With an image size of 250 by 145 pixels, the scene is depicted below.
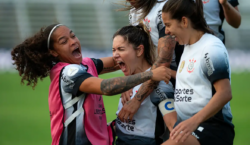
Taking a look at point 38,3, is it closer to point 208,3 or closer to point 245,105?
point 245,105

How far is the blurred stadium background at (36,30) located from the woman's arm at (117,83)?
5573 mm

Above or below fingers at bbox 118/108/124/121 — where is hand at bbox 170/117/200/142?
above

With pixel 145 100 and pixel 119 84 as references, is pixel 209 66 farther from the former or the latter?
pixel 145 100

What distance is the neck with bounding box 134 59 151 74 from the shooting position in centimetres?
445

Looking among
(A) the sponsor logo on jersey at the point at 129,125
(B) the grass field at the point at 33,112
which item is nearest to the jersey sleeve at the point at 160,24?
(A) the sponsor logo on jersey at the point at 129,125

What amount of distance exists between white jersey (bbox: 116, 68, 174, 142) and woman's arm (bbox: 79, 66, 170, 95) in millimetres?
396

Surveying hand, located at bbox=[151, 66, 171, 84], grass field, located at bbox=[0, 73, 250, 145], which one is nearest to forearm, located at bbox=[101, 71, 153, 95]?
hand, located at bbox=[151, 66, 171, 84]

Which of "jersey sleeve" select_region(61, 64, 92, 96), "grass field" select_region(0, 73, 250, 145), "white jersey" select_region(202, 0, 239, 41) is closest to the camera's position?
"jersey sleeve" select_region(61, 64, 92, 96)

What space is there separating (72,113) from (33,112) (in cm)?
811

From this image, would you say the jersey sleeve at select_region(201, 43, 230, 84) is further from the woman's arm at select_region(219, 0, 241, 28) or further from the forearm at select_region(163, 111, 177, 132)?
the woman's arm at select_region(219, 0, 241, 28)

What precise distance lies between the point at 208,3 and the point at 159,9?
829mm

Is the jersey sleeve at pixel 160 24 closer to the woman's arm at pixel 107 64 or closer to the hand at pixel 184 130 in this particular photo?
the woman's arm at pixel 107 64

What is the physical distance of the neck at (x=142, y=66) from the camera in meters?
4.45

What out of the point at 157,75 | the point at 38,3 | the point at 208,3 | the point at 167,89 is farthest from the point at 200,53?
the point at 38,3
